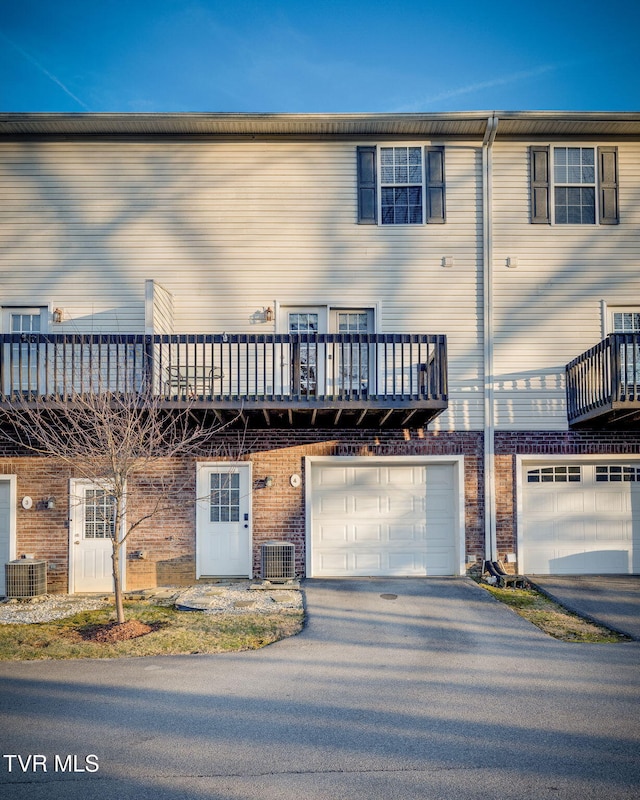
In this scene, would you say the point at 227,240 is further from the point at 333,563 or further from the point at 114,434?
the point at 333,563

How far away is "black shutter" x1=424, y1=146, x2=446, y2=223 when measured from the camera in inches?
429

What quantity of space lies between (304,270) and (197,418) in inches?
130

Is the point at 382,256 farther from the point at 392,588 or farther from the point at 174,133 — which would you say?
the point at 392,588

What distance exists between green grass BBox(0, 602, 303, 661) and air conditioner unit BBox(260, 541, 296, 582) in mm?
1511

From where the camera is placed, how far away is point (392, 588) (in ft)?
31.6

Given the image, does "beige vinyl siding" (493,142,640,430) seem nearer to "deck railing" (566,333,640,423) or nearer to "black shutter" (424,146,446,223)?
"deck railing" (566,333,640,423)

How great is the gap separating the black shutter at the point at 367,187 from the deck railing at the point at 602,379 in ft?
14.3

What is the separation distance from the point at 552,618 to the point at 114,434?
646cm

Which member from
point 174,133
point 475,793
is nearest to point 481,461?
point 475,793

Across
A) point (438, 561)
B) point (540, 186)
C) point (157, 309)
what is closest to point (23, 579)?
point (157, 309)

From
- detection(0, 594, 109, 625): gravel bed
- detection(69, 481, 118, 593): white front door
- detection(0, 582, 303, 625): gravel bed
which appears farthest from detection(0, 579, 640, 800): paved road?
detection(69, 481, 118, 593): white front door

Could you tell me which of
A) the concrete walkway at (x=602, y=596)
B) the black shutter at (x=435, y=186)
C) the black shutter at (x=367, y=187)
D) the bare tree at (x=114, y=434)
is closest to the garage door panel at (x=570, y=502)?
the concrete walkway at (x=602, y=596)

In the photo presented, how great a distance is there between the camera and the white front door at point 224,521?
10.2 meters

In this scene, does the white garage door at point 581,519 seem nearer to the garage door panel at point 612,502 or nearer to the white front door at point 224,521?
the garage door panel at point 612,502
